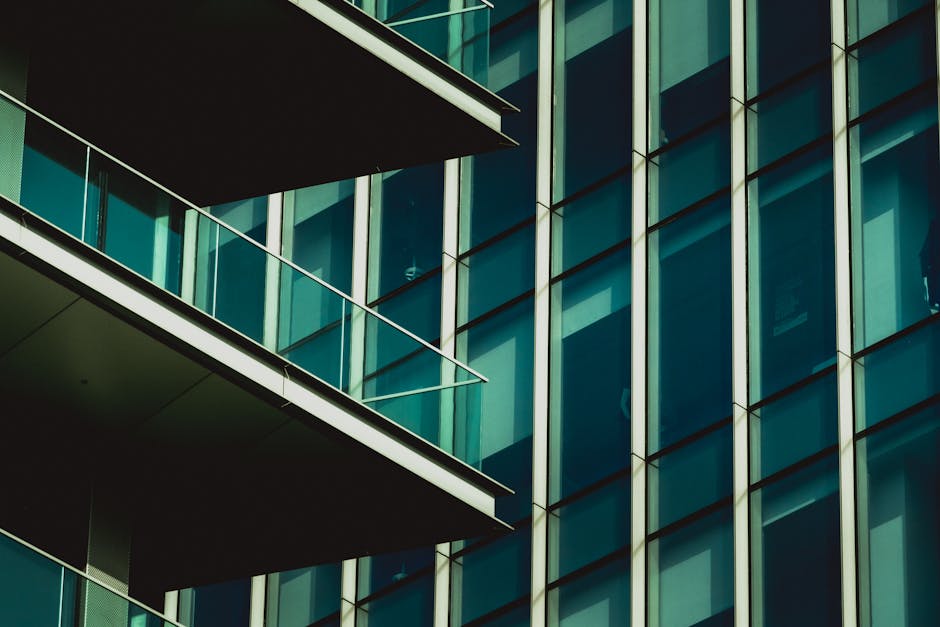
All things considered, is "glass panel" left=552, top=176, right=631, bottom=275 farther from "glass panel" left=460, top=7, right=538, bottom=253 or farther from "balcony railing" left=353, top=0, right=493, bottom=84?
"balcony railing" left=353, top=0, right=493, bottom=84

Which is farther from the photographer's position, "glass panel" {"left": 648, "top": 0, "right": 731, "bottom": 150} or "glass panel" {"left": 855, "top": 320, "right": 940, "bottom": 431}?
"glass panel" {"left": 648, "top": 0, "right": 731, "bottom": 150}

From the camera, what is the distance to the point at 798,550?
88.6 ft

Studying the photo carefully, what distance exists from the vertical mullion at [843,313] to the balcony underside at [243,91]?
628 cm

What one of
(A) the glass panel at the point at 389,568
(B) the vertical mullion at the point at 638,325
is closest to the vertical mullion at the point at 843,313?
(B) the vertical mullion at the point at 638,325

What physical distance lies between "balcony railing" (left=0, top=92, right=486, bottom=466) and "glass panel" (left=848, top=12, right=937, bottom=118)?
8.79 meters

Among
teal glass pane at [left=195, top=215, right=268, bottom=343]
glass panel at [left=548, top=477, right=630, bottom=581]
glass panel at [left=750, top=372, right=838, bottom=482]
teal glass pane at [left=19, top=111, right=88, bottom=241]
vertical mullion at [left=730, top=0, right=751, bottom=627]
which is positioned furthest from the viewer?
glass panel at [left=548, top=477, right=630, bottom=581]

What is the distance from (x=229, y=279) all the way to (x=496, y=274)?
13.9 m

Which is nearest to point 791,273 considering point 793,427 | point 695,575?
point 793,427

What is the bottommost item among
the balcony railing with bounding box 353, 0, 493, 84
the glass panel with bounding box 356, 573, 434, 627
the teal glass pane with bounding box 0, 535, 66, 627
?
the teal glass pane with bounding box 0, 535, 66, 627

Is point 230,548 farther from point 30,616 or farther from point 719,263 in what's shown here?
point 719,263

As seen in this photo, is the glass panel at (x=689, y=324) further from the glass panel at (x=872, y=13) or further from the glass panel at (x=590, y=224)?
the glass panel at (x=872, y=13)

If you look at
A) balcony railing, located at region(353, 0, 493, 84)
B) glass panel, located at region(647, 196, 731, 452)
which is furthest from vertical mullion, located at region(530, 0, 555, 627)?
balcony railing, located at region(353, 0, 493, 84)

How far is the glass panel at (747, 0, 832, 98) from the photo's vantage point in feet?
96.1

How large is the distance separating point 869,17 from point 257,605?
12.0 metres
